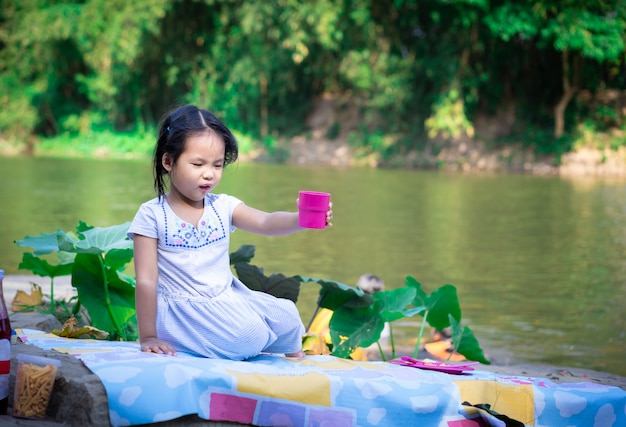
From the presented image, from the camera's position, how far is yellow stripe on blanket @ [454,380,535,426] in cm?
269

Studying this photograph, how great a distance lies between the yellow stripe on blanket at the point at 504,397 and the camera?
2693 mm

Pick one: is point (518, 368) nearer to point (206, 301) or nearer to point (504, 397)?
point (504, 397)

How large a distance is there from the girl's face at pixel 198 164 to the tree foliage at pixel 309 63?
1564 cm

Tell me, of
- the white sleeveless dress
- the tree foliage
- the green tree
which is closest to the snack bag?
the white sleeveless dress

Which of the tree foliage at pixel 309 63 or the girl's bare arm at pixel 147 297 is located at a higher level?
the tree foliage at pixel 309 63

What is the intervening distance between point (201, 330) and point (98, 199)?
29.2ft

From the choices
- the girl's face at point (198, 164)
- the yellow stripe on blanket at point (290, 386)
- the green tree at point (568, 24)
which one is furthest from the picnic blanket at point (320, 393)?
the green tree at point (568, 24)

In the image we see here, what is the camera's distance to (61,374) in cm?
231

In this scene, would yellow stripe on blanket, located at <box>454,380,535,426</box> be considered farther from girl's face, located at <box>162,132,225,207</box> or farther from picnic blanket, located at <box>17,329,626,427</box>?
girl's face, located at <box>162,132,225,207</box>

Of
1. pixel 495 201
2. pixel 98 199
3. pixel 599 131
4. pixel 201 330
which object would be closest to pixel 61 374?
pixel 201 330

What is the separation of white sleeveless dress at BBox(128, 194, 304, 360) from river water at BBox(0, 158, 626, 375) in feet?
1.27

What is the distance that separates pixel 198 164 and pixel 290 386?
29.5 inches

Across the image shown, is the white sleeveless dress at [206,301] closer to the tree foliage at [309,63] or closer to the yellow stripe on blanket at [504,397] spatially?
the yellow stripe on blanket at [504,397]

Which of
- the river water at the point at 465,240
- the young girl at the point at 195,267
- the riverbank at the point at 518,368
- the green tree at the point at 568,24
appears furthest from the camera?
the green tree at the point at 568,24
